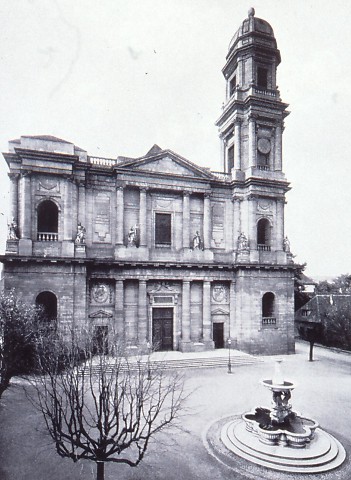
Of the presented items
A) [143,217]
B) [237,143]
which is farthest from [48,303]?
[237,143]

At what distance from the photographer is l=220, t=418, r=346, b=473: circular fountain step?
36.5 feet

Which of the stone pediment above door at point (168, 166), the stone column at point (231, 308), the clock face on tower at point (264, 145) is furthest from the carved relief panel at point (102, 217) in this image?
the clock face on tower at point (264, 145)

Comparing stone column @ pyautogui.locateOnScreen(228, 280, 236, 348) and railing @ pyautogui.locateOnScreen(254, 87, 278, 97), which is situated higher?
railing @ pyautogui.locateOnScreen(254, 87, 278, 97)

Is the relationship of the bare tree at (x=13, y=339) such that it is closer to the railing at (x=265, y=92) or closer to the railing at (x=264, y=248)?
the railing at (x=264, y=248)

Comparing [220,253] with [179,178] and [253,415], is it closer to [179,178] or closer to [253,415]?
[179,178]

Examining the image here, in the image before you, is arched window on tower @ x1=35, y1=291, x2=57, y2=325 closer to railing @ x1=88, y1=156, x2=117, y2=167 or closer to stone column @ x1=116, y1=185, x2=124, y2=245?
stone column @ x1=116, y1=185, x2=124, y2=245

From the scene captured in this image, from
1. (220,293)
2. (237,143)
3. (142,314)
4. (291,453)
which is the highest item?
(237,143)

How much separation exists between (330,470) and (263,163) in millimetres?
23716

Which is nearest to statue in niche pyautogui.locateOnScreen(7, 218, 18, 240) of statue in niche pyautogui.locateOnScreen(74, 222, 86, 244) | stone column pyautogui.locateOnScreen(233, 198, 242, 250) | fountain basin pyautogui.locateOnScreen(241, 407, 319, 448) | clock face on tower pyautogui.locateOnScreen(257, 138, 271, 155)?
statue in niche pyautogui.locateOnScreen(74, 222, 86, 244)

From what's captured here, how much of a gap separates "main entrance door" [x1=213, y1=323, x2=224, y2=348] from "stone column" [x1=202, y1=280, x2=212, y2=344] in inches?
36.8

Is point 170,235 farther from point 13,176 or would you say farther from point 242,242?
point 13,176

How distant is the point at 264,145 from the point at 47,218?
1880cm

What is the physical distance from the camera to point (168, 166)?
2770 cm

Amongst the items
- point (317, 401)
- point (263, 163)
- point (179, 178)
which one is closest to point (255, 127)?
point (263, 163)
